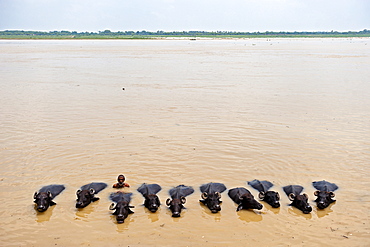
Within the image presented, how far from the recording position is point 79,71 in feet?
102

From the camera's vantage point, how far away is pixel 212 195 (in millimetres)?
8906

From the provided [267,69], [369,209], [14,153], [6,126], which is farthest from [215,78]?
[369,209]

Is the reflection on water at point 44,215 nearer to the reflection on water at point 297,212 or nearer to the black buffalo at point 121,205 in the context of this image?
the black buffalo at point 121,205

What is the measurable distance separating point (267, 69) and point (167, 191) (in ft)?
79.6

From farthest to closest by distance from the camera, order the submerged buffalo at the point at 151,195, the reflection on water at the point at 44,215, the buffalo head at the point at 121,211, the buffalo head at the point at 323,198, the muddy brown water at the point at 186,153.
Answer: the buffalo head at the point at 323,198, the submerged buffalo at the point at 151,195, the reflection on water at the point at 44,215, the buffalo head at the point at 121,211, the muddy brown water at the point at 186,153

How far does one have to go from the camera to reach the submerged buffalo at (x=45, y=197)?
8.67 meters

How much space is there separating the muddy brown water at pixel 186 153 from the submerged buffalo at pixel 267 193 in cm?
18

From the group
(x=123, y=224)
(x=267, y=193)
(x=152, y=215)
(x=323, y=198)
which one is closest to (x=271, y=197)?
(x=267, y=193)

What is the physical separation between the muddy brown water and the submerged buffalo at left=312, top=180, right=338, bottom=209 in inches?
7.4

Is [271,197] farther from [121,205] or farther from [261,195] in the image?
[121,205]

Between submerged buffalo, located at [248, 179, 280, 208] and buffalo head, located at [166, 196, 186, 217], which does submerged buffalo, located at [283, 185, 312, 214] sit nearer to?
submerged buffalo, located at [248, 179, 280, 208]

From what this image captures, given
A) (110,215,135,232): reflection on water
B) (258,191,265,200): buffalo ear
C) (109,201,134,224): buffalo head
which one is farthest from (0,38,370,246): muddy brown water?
(258,191,265,200): buffalo ear

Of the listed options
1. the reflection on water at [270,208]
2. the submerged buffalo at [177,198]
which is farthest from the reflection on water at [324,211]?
the submerged buffalo at [177,198]

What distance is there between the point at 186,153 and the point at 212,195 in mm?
3500
